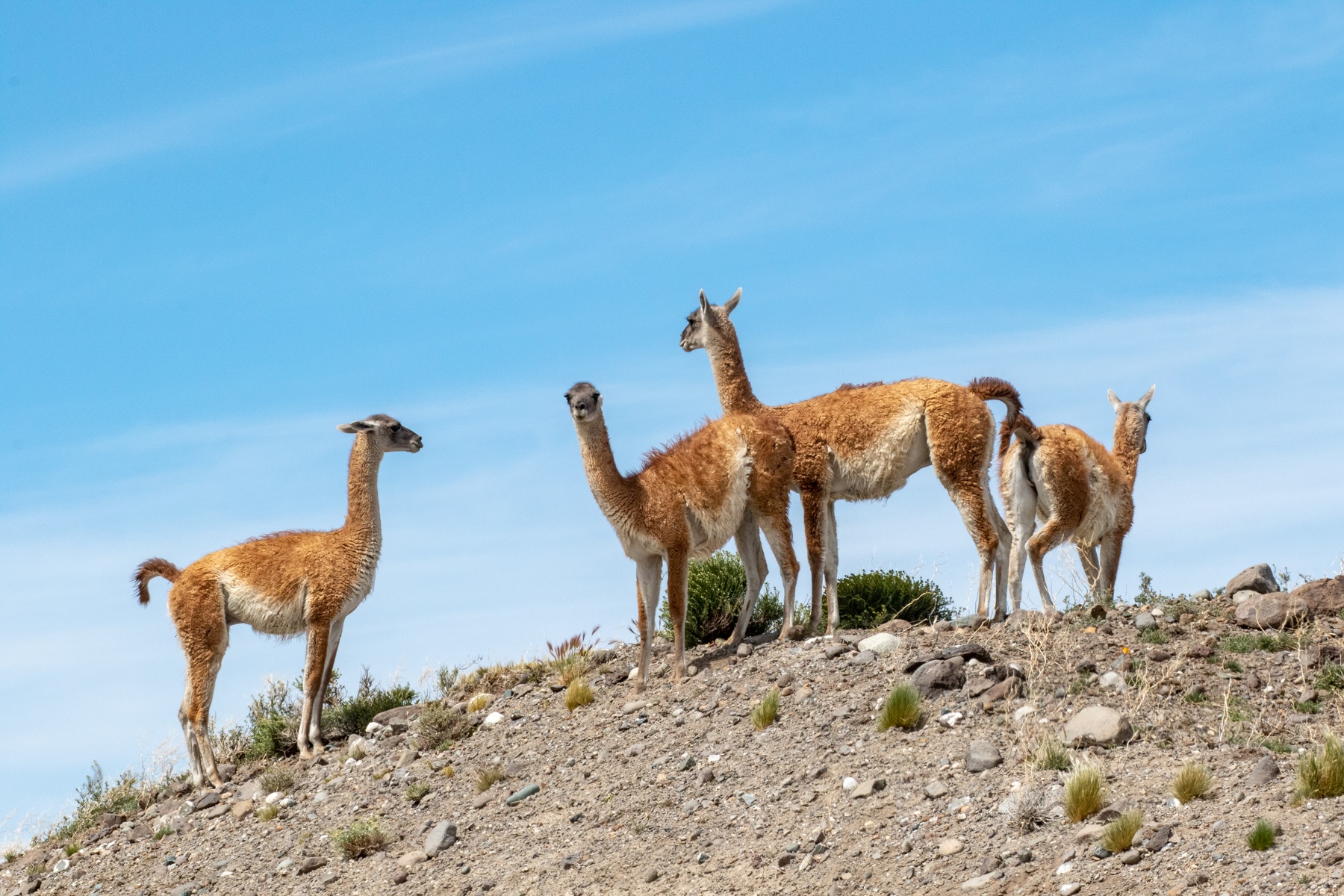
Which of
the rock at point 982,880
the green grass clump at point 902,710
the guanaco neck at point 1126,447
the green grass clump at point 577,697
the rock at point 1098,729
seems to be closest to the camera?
the rock at point 982,880

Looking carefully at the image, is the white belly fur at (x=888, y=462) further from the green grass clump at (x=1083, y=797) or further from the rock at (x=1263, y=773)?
the rock at (x=1263, y=773)

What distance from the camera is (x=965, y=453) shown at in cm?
1569

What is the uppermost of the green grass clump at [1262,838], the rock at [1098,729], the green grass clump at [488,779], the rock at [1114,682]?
the rock at [1114,682]

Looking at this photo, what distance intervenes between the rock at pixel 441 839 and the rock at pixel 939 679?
4607mm

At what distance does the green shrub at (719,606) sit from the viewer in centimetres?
1786

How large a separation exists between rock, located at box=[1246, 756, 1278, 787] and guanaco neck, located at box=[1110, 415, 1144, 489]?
7.42 meters

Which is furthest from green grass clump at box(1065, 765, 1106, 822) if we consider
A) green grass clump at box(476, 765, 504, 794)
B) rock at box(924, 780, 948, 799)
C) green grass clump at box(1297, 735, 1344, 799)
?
green grass clump at box(476, 765, 504, 794)

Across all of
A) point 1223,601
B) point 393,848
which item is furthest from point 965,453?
point 393,848

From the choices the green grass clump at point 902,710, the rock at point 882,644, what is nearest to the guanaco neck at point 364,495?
the rock at point 882,644

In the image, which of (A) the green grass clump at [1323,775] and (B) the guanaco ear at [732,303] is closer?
(A) the green grass clump at [1323,775]

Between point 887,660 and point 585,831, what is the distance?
3465 millimetres

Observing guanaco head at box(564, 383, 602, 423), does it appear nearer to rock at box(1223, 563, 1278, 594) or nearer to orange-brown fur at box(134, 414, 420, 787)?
orange-brown fur at box(134, 414, 420, 787)

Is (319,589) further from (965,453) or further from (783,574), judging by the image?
(965,453)

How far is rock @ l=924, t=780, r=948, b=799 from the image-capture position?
1198 cm
